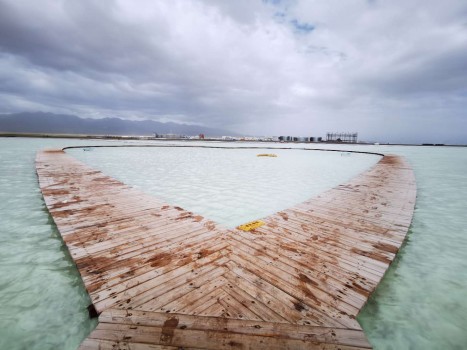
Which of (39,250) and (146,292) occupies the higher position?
(146,292)

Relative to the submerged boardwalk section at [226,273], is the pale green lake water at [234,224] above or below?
below

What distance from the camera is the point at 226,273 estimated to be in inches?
122

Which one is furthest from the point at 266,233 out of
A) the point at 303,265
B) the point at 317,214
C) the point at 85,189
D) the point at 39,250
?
the point at 85,189

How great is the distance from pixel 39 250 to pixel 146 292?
3.14m

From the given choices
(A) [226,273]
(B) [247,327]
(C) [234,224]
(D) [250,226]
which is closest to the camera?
(B) [247,327]

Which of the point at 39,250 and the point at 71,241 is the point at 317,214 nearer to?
the point at 71,241

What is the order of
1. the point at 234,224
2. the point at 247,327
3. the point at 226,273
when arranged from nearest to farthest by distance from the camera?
the point at 247,327 < the point at 226,273 < the point at 234,224

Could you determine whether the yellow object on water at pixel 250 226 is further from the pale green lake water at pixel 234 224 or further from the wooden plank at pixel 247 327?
the wooden plank at pixel 247 327

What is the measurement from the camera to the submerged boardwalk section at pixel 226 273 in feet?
7.07

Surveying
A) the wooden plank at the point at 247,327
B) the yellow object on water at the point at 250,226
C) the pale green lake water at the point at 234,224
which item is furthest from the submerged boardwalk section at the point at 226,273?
the pale green lake water at the point at 234,224

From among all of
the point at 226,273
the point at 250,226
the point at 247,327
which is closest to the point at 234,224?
the point at 250,226

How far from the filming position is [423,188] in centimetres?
1068

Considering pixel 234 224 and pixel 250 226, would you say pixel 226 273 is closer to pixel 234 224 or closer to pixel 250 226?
pixel 250 226

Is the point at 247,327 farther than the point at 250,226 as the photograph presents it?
No
